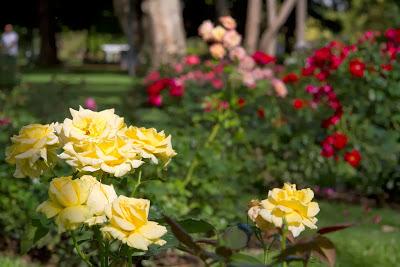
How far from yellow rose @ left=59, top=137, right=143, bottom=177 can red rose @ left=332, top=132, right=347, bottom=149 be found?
18.8ft

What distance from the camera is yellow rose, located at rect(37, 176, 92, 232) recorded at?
6.60 feet

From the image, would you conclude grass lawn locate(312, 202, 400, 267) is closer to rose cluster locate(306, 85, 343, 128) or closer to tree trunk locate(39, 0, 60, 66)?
rose cluster locate(306, 85, 343, 128)

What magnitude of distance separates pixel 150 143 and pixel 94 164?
192mm

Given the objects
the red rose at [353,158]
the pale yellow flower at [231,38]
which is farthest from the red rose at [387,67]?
the pale yellow flower at [231,38]

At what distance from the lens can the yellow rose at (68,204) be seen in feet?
6.60

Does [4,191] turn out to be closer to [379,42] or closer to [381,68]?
[381,68]

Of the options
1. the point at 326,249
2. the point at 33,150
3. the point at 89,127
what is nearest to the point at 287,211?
the point at 326,249

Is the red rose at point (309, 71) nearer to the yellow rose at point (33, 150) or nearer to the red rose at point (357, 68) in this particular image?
the red rose at point (357, 68)

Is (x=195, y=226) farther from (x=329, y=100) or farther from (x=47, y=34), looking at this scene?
(x=47, y=34)

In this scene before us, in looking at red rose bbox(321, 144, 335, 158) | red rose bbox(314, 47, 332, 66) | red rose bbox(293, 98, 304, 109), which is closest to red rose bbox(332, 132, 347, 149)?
red rose bbox(321, 144, 335, 158)

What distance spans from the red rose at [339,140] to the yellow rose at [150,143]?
556cm

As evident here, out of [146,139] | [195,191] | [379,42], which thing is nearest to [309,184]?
[379,42]

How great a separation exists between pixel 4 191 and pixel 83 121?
9.50ft

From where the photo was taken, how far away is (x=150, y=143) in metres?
2.29
